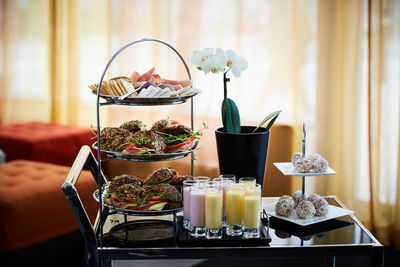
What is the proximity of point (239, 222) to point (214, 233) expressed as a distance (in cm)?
8

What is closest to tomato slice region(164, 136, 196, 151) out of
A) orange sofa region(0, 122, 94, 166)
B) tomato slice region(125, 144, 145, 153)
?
tomato slice region(125, 144, 145, 153)

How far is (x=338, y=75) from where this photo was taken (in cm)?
331

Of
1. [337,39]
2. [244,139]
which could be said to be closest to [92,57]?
[337,39]

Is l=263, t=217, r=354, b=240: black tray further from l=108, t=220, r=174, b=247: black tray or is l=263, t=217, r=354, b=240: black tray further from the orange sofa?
the orange sofa

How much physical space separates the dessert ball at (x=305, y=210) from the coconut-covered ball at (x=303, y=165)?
10 centimetres

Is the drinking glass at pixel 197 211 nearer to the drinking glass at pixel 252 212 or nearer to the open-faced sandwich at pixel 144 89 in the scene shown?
the drinking glass at pixel 252 212

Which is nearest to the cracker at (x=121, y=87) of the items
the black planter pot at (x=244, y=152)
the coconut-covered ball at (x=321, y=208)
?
the black planter pot at (x=244, y=152)

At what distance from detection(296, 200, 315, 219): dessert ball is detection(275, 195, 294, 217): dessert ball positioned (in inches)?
1.1

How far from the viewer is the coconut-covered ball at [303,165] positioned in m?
1.62

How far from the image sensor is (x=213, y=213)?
144 cm

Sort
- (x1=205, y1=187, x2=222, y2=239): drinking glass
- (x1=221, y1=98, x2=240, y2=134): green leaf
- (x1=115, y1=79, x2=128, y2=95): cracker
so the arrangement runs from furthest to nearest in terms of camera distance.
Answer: (x1=221, y1=98, x2=240, y2=134): green leaf, (x1=115, y1=79, x2=128, y2=95): cracker, (x1=205, y1=187, x2=222, y2=239): drinking glass

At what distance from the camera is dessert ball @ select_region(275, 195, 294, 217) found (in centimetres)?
161

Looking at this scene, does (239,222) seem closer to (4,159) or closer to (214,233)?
(214,233)

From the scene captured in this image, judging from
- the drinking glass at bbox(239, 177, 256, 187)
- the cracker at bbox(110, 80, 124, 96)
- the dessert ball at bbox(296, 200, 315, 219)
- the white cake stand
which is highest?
the cracker at bbox(110, 80, 124, 96)
